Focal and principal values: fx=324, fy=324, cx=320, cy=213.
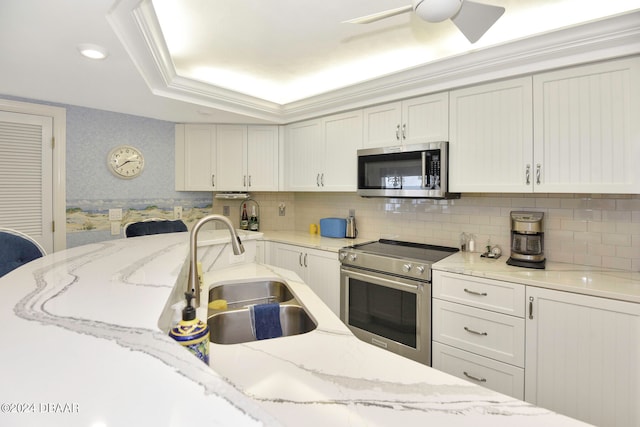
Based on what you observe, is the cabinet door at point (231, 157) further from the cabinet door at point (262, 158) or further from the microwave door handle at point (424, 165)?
the microwave door handle at point (424, 165)

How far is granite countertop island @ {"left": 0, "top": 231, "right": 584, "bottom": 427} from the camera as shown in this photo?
430 millimetres

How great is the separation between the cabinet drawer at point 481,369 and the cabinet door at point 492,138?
1127 mm

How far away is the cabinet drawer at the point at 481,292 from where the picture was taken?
6.30 ft

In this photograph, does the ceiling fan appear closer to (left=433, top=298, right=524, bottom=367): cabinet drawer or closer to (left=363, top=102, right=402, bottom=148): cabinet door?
(left=363, top=102, right=402, bottom=148): cabinet door

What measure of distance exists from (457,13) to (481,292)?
1565 millimetres

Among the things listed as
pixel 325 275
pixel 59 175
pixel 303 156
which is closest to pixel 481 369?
pixel 325 275

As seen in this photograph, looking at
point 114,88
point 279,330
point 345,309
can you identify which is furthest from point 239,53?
point 345,309

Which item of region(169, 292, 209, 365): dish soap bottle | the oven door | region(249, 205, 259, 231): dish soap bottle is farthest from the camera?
region(249, 205, 259, 231): dish soap bottle

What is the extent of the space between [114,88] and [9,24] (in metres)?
0.89

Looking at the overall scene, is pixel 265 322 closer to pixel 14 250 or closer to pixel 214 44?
pixel 14 250

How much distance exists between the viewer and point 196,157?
3.65 m

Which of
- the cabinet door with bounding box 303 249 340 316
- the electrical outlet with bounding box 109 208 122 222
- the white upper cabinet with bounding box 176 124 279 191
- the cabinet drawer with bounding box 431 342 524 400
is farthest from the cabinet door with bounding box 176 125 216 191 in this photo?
the cabinet drawer with bounding box 431 342 524 400

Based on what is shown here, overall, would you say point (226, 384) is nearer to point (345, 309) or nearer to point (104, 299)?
point (104, 299)

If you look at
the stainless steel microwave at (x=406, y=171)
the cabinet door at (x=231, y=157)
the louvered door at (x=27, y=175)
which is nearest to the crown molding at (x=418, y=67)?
the stainless steel microwave at (x=406, y=171)
